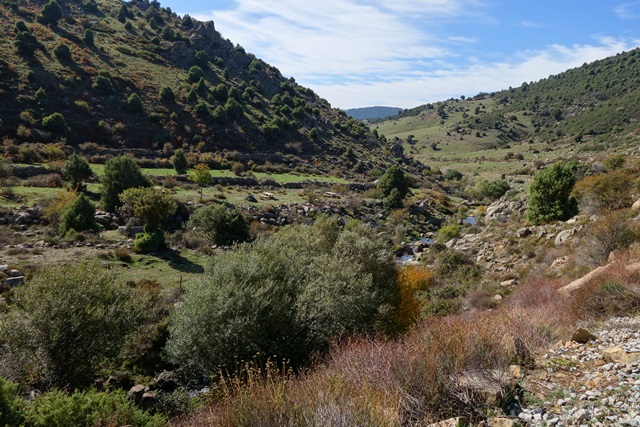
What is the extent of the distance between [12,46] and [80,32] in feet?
53.4

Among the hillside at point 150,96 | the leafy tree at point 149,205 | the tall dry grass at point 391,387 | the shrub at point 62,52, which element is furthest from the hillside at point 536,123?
the shrub at point 62,52

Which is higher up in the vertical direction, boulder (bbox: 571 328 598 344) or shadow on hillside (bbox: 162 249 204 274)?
boulder (bbox: 571 328 598 344)

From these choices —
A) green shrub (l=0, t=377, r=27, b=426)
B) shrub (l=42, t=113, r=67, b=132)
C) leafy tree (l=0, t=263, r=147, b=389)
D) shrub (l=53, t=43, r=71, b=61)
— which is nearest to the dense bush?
leafy tree (l=0, t=263, r=147, b=389)

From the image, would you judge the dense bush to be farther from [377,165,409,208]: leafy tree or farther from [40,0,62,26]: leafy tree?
[40,0,62,26]: leafy tree

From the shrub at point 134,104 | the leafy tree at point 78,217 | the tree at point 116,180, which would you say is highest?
the shrub at point 134,104

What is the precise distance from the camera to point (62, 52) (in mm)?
56438

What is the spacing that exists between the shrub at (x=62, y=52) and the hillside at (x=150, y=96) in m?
0.14

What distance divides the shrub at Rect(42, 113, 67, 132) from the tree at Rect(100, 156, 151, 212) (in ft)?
68.8

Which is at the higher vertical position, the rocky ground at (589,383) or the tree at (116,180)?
the tree at (116,180)

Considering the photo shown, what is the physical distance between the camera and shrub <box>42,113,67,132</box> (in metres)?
44.4

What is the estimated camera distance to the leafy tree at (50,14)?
64.8 m

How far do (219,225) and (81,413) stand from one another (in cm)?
2164

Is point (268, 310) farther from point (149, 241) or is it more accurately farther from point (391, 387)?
point (149, 241)

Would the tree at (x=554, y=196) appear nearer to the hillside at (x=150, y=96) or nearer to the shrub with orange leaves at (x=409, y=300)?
the shrub with orange leaves at (x=409, y=300)
